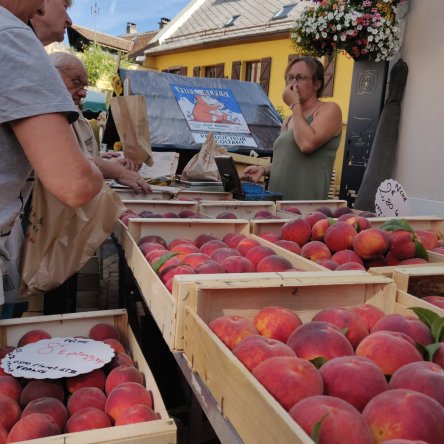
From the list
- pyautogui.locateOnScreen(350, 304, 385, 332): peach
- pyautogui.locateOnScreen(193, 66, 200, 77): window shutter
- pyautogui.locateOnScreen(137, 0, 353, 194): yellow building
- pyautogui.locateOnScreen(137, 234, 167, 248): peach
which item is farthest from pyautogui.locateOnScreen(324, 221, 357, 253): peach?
pyautogui.locateOnScreen(193, 66, 200, 77): window shutter

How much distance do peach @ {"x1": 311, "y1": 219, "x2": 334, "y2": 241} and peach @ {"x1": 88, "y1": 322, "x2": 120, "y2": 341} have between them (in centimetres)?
95

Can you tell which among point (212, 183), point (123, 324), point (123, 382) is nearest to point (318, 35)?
point (212, 183)

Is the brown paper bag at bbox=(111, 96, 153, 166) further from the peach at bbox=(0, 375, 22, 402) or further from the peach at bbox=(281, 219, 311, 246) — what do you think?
the peach at bbox=(0, 375, 22, 402)

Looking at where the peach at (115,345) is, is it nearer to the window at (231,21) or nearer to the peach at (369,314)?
the peach at (369,314)

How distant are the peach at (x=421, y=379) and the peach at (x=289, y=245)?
1.07 metres

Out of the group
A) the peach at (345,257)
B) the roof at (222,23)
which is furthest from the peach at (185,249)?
the roof at (222,23)

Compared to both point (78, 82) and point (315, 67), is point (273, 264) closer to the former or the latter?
point (78, 82)

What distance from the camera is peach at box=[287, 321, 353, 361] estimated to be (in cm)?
105

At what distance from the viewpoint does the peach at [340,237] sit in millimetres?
1925

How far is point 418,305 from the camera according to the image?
1.30m

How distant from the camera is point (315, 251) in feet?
6.36

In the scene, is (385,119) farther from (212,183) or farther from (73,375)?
A: (73,375)

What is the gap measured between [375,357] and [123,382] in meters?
0.73

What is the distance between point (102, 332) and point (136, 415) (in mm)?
555
